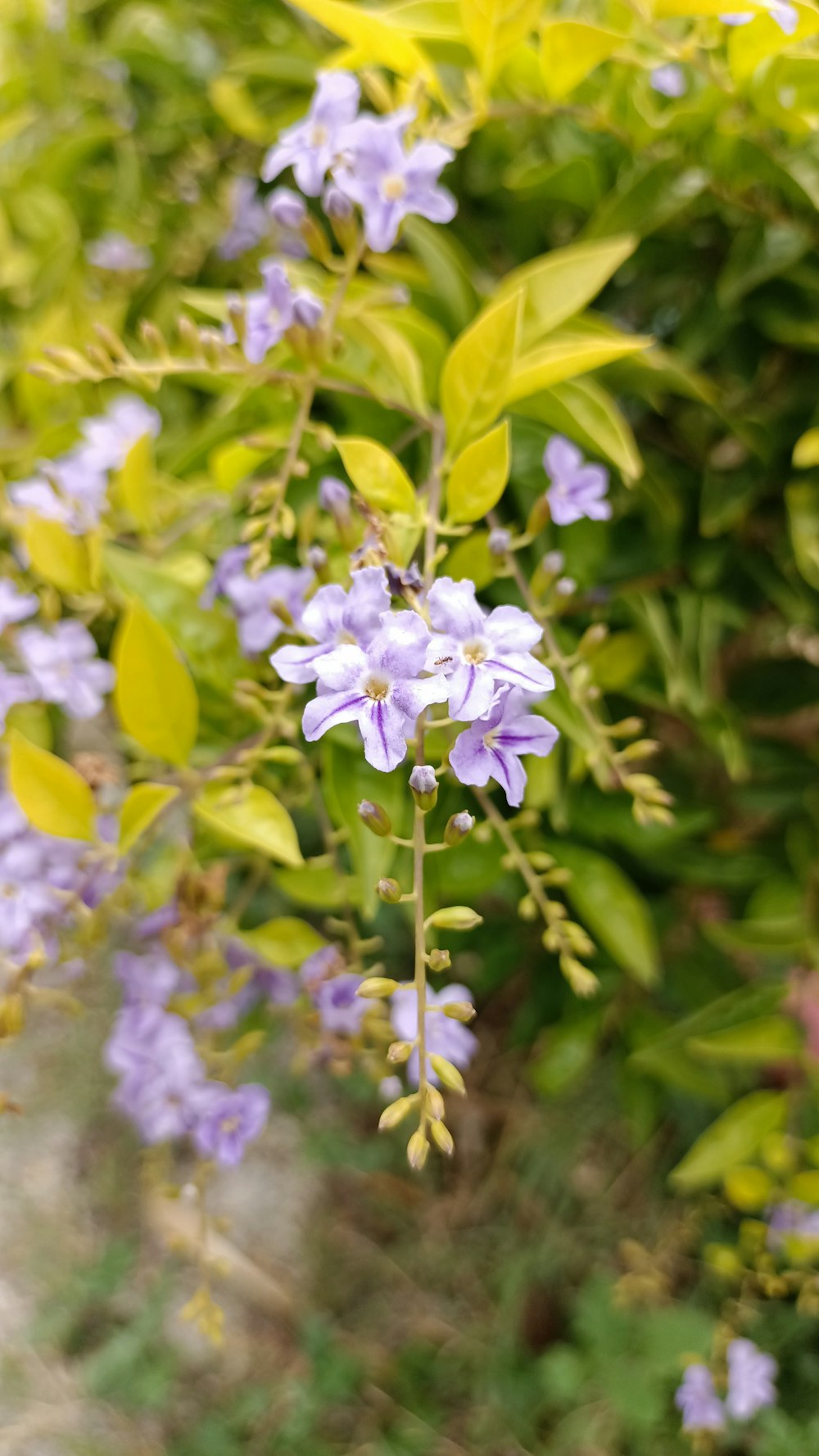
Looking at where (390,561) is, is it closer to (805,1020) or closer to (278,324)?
(278,324)

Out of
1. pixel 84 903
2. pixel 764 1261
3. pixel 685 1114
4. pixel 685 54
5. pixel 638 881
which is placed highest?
pixel 685 54

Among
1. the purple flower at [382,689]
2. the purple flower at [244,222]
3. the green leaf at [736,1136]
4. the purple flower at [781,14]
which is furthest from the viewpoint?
the purple flower at [244,222]

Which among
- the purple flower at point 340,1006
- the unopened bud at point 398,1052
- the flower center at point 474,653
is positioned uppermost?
the flower center at point 474,653

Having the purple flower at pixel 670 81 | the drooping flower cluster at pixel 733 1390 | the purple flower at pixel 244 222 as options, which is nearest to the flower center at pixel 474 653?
the purple flower at pixel 670 81

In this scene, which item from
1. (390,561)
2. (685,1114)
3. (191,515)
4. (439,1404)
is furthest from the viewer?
(439,1404)

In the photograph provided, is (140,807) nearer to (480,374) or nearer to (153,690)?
(153,690)

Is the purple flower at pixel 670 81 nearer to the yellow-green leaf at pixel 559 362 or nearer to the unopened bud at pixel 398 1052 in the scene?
the yellow-green leaf at pixel 559 362

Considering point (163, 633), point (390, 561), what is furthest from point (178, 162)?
point (390, 561)
